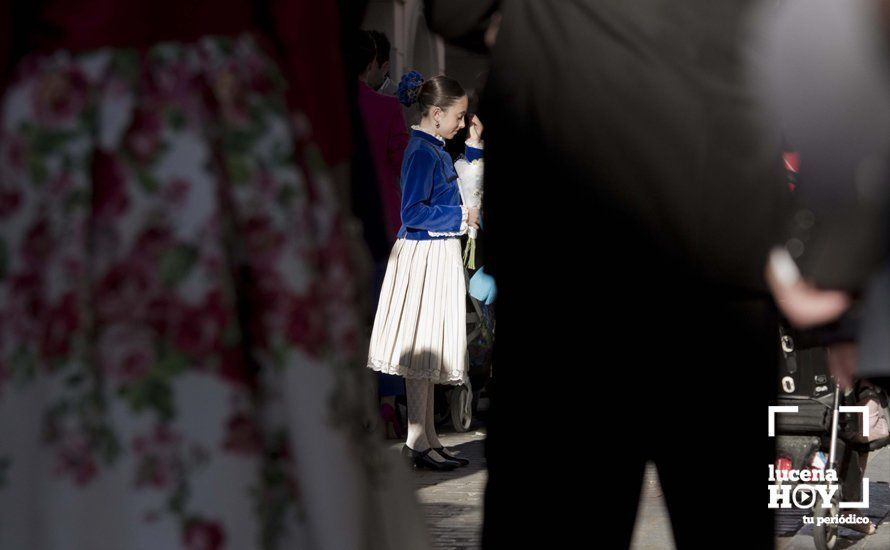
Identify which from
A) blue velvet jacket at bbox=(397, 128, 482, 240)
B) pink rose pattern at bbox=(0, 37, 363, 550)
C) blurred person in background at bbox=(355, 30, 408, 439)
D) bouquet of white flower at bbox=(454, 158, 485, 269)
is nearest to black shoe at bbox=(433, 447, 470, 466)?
blurred person in background at bbox=(355, 30, 408, 439)

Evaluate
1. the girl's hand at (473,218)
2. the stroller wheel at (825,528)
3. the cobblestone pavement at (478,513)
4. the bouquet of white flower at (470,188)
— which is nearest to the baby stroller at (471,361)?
the bouquet of white flower at (470,188)

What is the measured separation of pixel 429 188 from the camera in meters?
7.40

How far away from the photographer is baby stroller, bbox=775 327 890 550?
17.9ft

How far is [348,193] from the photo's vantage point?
2512mm

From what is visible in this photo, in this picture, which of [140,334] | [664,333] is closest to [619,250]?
[664,333]

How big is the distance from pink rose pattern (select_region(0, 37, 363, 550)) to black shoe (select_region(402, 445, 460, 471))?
5.21 metres

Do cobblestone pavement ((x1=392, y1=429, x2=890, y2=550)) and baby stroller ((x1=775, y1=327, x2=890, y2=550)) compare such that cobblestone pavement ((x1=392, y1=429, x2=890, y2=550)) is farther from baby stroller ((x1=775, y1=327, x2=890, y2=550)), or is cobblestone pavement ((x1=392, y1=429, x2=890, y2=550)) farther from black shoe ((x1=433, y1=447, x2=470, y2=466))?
baby stroller ((x1=775, y1=327, x2=890, y2=550))

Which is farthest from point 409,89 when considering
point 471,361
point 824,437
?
point 824,437

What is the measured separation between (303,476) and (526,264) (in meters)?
0.48

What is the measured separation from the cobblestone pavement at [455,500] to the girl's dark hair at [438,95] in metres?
1.61

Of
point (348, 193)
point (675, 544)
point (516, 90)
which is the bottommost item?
point (675, 544)

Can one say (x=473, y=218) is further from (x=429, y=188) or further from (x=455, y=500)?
(x=455, y=500)

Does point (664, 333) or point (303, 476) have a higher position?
point (664, 333)

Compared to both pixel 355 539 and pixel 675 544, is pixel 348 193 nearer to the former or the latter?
pixel 355 539
